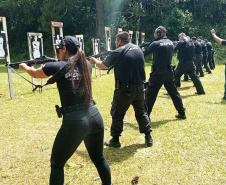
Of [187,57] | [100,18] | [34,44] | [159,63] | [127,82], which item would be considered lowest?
[187,57]

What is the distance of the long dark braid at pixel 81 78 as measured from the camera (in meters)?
2.84

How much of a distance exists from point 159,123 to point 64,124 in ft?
12.6

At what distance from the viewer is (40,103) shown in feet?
27.2

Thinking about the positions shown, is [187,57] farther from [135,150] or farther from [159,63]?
[135,150]

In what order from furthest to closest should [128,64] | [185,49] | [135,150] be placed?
[185,49] < [135,150] < [128,64]

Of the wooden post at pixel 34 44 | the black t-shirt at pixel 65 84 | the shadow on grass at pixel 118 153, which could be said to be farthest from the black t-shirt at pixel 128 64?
the wooden post at pixel 34 44

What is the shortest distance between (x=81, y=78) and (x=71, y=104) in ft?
0.99

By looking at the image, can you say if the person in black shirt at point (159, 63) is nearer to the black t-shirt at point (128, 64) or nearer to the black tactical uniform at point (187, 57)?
the black t-shirt at point (128, 64)

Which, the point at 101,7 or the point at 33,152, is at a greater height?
the point at 101,7

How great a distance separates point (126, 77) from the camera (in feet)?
14.7

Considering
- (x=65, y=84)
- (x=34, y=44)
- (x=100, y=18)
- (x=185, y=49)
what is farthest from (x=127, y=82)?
(x=100, y=18)

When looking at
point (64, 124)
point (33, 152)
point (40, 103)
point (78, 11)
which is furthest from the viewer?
point (78, 11)

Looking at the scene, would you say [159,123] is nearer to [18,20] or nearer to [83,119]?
[83,119]

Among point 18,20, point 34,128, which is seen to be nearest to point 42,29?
point 18,20
